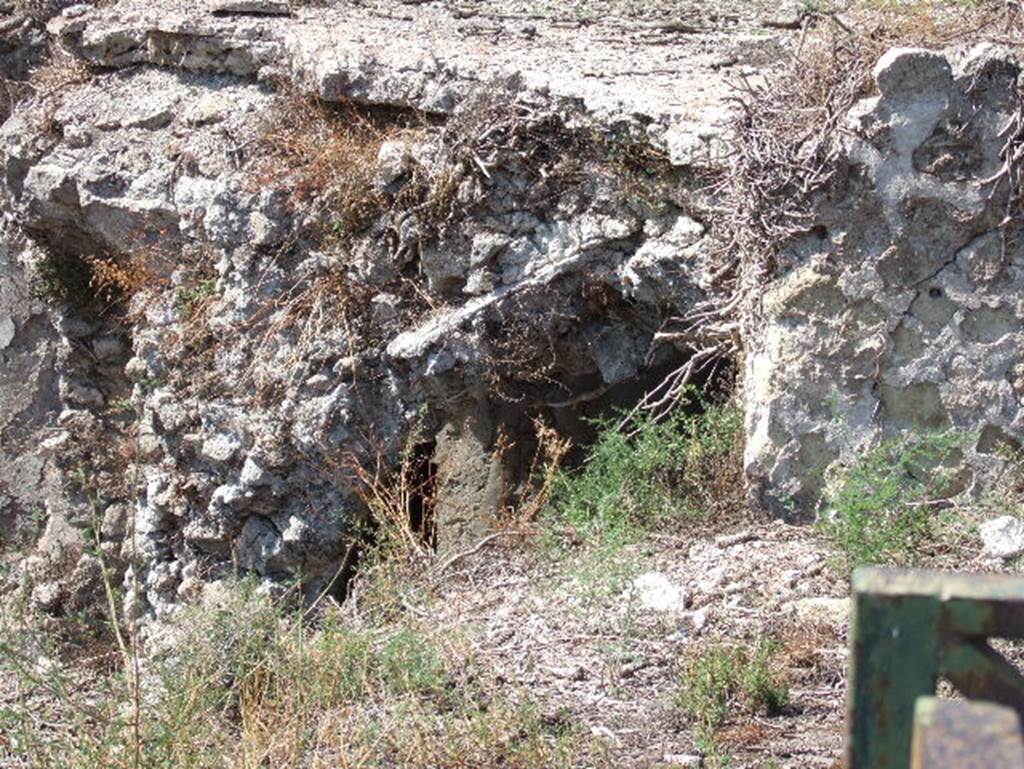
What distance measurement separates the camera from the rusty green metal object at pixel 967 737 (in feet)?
5.15

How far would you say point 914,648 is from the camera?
179 centimetres

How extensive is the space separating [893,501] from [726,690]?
1.17m

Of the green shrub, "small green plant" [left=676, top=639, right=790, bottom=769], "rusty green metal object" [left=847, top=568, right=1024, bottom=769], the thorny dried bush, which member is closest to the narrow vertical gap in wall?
the green shrub

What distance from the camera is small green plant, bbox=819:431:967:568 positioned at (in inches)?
181

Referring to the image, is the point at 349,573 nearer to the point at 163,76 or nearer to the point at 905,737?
the point at 163,76

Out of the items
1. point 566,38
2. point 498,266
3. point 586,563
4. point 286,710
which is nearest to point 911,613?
point 286,710

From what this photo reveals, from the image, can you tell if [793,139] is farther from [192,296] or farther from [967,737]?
[967,737]

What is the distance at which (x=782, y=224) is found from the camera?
5039 mm

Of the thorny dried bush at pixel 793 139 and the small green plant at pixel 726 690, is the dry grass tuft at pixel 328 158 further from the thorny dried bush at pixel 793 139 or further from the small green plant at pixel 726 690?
the small green plant at pixel 726 690

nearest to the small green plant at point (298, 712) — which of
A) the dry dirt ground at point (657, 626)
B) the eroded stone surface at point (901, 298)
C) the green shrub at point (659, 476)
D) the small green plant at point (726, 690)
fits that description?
the dry dirt ground at point (657, 626)

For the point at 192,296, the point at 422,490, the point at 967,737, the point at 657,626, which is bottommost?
the point at 422,490

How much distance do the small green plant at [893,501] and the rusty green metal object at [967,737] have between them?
9.74ft

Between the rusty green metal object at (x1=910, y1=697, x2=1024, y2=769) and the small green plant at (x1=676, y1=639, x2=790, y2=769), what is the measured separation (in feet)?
7.27

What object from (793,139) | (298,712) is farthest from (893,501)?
(298,712)
